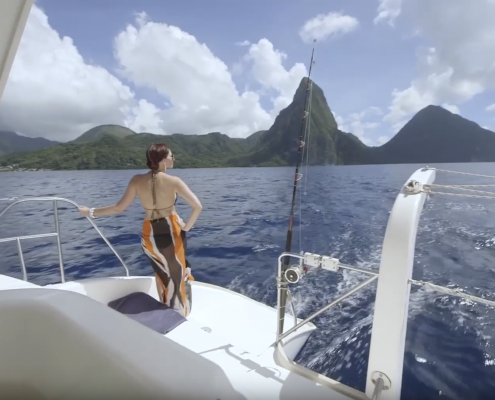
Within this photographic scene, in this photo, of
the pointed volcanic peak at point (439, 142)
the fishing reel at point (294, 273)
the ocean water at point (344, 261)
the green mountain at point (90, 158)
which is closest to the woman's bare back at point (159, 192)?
the fishing reel at point (294, 273)

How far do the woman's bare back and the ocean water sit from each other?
1924mm

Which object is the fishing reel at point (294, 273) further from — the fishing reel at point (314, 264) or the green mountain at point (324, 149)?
the green mountain at point (324, 149)

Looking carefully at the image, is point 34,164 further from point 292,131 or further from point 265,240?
point 265,240

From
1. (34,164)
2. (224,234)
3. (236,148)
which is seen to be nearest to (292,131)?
(236,148)

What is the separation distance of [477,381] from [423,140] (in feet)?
401

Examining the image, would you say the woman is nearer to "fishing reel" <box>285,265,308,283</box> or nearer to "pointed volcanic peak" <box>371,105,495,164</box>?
"fishing reel" <box>285,265,308,283</box>

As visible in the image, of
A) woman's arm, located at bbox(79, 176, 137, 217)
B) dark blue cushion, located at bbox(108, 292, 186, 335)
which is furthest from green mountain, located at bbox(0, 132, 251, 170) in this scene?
dark blue cushion, located at bbox(108, 292, 186, 335)

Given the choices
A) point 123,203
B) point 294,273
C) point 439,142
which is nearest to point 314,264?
point 294,273

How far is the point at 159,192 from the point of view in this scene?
2475mm

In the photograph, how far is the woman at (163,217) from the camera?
2463mm

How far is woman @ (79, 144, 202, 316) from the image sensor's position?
8.08 ft

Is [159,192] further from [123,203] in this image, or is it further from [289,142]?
[289,142]

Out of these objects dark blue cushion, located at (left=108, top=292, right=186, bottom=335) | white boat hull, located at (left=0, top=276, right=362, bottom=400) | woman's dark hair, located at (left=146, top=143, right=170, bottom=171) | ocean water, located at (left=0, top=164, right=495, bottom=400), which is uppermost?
woman's dark hair, located at (left=146, top=143, right=170, bottom=171)

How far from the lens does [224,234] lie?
782 cm
